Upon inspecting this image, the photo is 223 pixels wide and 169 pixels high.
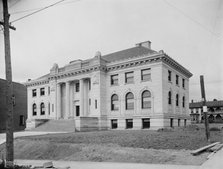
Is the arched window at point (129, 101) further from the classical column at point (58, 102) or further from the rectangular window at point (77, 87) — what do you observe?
the classical column at point (58, 102)

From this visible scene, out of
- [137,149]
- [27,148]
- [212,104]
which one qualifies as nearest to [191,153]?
[137,149]

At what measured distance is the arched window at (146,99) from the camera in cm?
3155

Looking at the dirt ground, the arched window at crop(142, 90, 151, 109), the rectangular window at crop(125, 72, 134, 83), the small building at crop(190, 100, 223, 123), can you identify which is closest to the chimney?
the rectangular window at crop(125, 72, 134, 83)

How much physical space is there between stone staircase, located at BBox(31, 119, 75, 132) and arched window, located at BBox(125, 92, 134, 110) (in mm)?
7884

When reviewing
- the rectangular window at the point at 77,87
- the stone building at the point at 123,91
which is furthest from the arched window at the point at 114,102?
the rectangular window at the point at 77,87

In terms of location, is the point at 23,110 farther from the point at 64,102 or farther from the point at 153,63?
the point at 153,63

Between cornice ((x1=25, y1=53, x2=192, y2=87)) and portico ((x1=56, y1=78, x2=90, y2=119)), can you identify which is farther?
portico ((x1=56, y1=78, x2=90, y2=119))

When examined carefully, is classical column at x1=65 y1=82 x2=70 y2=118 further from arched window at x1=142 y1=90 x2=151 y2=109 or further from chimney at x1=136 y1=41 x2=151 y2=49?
chimney at x1=136 y1=41 x2=151 y2=49

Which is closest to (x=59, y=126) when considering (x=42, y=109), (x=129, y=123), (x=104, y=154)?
(x=129, y=123)

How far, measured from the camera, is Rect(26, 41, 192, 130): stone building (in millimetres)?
30859

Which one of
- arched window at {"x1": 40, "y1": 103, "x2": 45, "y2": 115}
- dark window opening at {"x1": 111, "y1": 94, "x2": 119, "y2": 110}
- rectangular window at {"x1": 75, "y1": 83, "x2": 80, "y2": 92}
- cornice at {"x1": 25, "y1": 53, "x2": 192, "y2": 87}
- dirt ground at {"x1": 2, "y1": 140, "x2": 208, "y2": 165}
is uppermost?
cornice at {"x1": 25, "y1": 53, "x2": 192, "y2": 87}

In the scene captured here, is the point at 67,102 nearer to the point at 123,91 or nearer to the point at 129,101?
the point at 123,91

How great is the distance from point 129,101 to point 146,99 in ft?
8.75

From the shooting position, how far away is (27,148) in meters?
17.5
